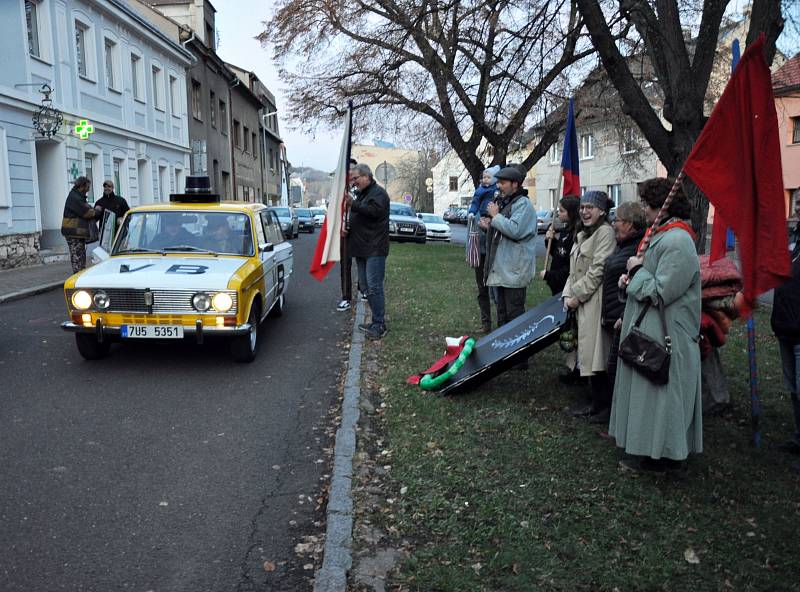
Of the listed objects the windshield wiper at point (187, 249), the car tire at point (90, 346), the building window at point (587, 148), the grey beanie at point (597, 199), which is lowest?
the car tire at point (90, 346)

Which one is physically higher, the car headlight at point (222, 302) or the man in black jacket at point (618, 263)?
the man in black jacket at point (618, 263)

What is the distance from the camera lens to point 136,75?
80.3ft

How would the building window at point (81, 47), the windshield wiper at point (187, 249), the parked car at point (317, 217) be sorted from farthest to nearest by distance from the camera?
the parked car at point (317, 217)
the building window at point (81, 47)
the windshield wiper at point (187, 249)

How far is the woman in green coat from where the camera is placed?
3.99m

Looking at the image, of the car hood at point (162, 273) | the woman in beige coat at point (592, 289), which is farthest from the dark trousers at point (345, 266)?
the woman in beige coat at point (592, 289)

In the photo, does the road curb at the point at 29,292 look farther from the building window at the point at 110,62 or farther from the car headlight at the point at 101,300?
the building window at the point at 110,62

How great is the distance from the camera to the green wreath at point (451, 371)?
614 cm

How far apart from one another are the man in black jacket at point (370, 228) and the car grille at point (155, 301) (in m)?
2.11

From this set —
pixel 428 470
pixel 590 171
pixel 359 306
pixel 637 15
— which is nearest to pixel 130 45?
pixel 359 306

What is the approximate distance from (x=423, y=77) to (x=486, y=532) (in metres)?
19.4

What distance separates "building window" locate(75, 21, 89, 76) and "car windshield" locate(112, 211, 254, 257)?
1404cm

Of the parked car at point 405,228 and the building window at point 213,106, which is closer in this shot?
the parked car at point 405,228

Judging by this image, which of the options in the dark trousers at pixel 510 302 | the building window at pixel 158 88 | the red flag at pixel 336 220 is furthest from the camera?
the building window at pixel 158 88

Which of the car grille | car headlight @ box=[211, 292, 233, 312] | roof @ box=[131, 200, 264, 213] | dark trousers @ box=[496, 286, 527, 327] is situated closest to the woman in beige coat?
dark trousers @ box=[496, 286, 527, 327]
